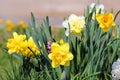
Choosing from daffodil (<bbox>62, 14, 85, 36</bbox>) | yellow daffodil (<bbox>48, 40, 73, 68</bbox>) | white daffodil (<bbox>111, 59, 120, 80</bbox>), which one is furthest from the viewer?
daffodil (<bbox>62, 14, 85, 36</bbox>)

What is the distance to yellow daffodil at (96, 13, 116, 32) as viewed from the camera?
3.63m

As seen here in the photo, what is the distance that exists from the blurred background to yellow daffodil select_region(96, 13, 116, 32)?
24.8 ft

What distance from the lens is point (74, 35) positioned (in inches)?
153

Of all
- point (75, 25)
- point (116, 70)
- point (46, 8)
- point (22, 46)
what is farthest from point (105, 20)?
point (46, 8)

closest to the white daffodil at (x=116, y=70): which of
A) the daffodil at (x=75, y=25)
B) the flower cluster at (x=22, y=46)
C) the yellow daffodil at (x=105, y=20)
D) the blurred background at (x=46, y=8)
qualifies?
the yellow daffodil at (x=105, y=20)

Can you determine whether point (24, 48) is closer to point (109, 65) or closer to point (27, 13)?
point (109, 65)

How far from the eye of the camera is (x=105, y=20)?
3662 millimetres

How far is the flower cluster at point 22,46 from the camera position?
386 centimetres

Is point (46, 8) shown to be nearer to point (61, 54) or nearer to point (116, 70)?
point (116, 70)

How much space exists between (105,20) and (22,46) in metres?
0.68

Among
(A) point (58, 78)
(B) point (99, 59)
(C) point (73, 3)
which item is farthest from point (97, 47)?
(C) point (73, 3)

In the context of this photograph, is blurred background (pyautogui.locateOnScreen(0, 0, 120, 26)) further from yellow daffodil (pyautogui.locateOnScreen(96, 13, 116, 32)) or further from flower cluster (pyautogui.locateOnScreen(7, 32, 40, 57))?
yellow daffodil (pyautogui.locateOnScreen(96, 13, 116, 32))

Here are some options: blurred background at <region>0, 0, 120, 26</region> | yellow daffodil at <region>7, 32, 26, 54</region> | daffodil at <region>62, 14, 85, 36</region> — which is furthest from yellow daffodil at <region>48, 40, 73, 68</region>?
blurred background at <region>0, 0, 120, 26</region>

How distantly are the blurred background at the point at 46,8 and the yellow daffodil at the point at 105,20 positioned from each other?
24.8ft
